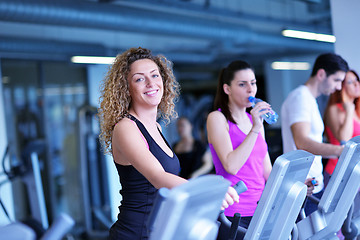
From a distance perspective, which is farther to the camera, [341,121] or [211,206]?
[341,121]

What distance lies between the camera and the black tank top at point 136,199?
178cm

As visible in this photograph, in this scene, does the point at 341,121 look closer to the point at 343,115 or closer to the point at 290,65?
the point at 343,115

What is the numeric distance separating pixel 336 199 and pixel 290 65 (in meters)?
10.1

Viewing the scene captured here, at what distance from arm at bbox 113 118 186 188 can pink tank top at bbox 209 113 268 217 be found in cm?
71

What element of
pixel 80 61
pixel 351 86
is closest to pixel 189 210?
A: pixel 351 86

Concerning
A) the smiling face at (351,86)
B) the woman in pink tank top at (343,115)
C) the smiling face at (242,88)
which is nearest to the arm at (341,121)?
the woman in pink tank top at (343,115)

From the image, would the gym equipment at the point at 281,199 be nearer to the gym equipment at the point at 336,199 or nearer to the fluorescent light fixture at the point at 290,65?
the gym equipment at the point at 336,199

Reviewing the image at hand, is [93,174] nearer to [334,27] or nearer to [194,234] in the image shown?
[334,27]

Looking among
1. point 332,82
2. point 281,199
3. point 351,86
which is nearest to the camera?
point 281,199

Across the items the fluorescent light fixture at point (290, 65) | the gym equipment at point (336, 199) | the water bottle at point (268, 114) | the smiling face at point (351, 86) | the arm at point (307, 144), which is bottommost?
the gym equipment at point (336, 199)

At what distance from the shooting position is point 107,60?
7.54 meters

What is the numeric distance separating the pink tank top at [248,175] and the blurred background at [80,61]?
5.38 feet

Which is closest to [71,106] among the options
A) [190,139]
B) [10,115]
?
[10,115]

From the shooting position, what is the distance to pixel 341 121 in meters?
3.21
